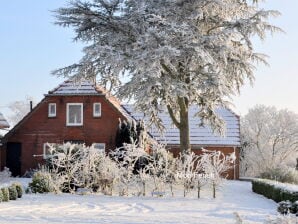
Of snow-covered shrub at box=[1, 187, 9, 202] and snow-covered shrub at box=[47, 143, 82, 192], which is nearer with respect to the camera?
snow-covered shrub at box=[1, 187, 9, 202]

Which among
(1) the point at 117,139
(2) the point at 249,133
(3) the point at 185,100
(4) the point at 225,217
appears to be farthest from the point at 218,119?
(2) the point at 249,133

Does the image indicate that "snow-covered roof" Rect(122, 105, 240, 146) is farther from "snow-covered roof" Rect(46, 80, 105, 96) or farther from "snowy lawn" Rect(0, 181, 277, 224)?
"snowy lawn" Rect(0, 181, 277, 224)

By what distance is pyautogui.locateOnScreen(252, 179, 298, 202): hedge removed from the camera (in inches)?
670

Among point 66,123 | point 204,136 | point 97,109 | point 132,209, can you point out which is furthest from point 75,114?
point 132,209

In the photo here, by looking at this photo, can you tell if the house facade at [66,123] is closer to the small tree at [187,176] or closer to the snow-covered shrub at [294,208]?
the small tree at [187,176]

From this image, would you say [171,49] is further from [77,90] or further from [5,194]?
[77,90]

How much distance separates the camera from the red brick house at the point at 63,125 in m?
33.2

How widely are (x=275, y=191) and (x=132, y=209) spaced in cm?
672

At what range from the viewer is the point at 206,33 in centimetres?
2580

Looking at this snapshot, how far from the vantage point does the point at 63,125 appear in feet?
110

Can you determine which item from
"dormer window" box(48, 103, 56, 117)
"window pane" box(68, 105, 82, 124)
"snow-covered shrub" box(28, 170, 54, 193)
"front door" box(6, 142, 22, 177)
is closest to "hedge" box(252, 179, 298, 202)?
"snow-covered shrub" box(28, 170, 54, 193)

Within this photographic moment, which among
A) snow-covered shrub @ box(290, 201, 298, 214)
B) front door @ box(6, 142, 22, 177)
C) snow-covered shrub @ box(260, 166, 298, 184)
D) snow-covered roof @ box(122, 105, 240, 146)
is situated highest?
snow-covered roof @ box(122, 105, 240, 146)

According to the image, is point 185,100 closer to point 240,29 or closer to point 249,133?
point 240,29

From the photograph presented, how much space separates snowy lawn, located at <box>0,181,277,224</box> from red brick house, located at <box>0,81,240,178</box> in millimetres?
13377
